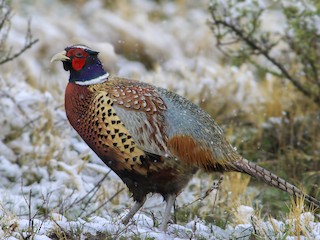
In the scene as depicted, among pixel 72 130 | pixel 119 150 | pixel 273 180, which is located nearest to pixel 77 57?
pixel 119 150

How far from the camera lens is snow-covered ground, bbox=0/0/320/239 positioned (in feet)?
13.0

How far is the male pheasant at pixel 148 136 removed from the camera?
4.02 m

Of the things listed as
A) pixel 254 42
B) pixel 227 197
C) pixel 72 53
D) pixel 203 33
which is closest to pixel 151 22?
pixel 203 33

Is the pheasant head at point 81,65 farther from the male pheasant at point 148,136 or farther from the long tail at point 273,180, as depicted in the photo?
the long tail at point 273,180

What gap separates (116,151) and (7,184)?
5.36ft

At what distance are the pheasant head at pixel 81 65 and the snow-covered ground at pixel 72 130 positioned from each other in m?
0.73

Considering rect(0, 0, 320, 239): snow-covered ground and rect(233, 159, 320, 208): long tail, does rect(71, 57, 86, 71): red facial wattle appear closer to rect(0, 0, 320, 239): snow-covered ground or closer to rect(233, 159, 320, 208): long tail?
rect(0, 0, 320, 239): snow-covered ground

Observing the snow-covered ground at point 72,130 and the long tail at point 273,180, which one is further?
the long tail at point 273,180

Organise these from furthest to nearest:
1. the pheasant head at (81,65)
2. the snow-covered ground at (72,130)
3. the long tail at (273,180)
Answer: the pheasant head at (81,65) → the long tail at (273,180) → the snow-covered ground at (72,130)

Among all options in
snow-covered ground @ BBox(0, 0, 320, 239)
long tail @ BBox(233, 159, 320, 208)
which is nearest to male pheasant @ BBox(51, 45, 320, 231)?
long tail @ BBox(233, 159, 320, 208)

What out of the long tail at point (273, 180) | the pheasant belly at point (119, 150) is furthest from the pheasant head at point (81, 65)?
the long tail at point (273, 180)

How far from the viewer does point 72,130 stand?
6.00 metres

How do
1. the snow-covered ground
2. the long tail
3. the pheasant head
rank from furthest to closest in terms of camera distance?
1. the pheasant head
2. the long tail
3. the snow-covered ground

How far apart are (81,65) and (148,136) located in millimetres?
617
